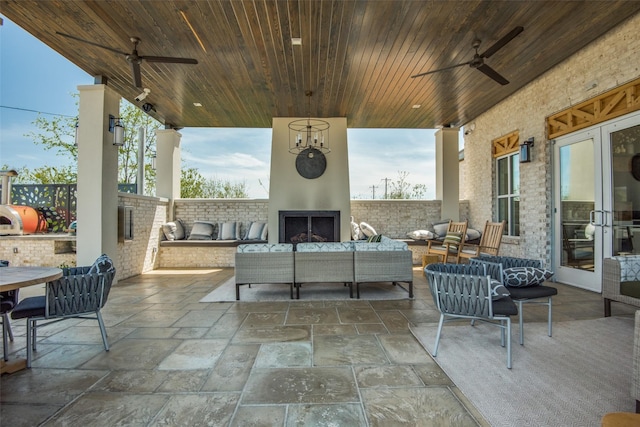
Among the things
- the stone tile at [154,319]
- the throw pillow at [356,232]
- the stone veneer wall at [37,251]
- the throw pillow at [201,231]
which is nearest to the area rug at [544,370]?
the stone tile at [154,319]

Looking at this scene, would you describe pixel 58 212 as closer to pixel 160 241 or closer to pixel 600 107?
pixel 160 241

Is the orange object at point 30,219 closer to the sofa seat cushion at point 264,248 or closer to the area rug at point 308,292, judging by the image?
the area rug at point 308,292

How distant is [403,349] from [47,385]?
2469 mm

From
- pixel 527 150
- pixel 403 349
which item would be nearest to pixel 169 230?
pixel 403 349

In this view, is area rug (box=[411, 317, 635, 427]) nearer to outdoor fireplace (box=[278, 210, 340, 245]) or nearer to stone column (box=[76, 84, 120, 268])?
outdoor fireplace (box=[278, 210, 340, 245])

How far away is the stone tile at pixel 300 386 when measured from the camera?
182 centimetres

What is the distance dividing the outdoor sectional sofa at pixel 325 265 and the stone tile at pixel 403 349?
4.45 ft

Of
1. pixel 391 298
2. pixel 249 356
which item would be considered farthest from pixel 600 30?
pixel 249 356

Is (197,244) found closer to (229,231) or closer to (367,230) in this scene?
(229,231)

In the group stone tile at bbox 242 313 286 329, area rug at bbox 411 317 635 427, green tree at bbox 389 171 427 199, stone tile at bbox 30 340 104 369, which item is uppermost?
green tree at bbox 389 171 427 199

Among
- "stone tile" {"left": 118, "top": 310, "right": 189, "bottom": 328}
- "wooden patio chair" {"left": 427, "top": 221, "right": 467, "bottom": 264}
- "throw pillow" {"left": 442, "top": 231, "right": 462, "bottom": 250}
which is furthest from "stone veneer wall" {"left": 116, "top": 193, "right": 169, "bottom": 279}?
"throw pillow" {"left": 442, "top": 231, "right": 462, "bottom": 250}

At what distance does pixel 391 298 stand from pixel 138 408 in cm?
309

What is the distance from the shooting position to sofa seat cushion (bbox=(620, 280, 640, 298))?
2.94 m

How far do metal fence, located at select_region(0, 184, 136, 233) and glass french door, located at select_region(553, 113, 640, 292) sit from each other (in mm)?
8598
